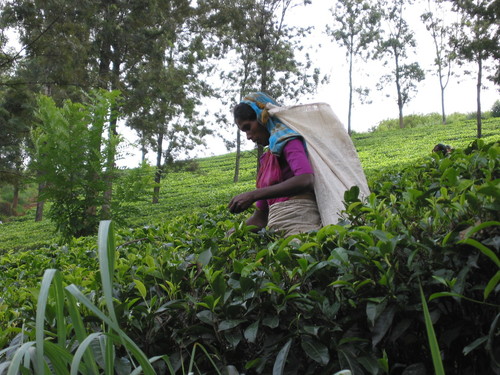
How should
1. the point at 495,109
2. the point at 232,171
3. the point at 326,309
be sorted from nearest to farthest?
the point at 326,309
the point at 232,171
the point at 495,109

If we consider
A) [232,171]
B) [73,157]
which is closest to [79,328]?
[73,157]

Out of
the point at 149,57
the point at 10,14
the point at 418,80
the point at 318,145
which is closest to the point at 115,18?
the point at 149,57

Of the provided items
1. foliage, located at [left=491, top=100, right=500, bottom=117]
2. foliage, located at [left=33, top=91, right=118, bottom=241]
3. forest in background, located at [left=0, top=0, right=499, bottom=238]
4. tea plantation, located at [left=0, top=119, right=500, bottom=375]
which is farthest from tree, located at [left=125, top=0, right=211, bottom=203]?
foliage, located at [left=491, top=100, right=500, bottom=117]

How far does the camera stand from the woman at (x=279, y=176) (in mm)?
2094

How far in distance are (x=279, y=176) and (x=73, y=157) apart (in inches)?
133

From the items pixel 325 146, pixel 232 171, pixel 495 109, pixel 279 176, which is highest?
pixel 495 109

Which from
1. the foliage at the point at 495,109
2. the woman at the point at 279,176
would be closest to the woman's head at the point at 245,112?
the woman at the point at 279,176

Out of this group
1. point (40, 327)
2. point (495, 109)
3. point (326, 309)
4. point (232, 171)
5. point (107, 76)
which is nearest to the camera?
point (40, 327)

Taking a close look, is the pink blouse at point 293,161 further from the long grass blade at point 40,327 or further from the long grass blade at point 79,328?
the long grass blade at point 40,327

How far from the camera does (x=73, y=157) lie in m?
5.02

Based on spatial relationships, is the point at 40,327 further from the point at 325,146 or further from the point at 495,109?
the point at 495,109

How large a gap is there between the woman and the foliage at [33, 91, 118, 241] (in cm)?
307

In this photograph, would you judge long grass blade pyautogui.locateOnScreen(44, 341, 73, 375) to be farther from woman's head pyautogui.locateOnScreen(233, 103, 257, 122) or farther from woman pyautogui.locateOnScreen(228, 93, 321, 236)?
woman's head pyautogui.locateOnScreen(233, 103, 257, 122)

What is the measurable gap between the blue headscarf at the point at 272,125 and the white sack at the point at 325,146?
0.13 ft
